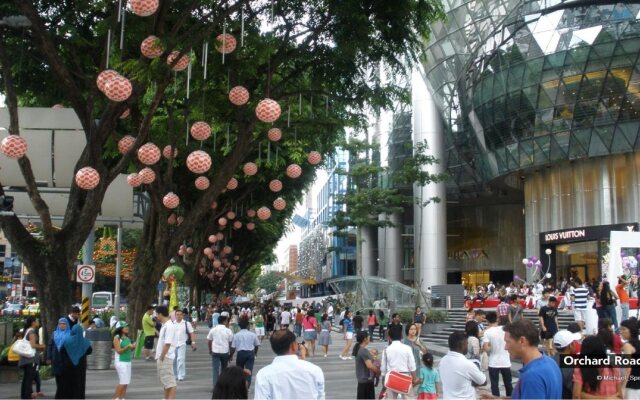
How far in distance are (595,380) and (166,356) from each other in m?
6.95

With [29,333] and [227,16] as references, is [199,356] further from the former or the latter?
[227,16]

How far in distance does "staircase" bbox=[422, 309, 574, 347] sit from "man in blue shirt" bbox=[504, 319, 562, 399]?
19.5 meters

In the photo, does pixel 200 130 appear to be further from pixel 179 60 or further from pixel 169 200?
pixel 169 200

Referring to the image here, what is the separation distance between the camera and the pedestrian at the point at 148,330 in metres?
18.5

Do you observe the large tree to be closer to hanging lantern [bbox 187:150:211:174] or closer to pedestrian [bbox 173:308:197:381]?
hanging lantern [bbox 187:150:211:174]

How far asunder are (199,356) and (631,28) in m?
26.3

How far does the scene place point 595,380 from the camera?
248 inches

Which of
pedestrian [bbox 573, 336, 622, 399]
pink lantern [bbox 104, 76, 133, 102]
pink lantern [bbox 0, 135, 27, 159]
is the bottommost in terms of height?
pedestrian [bbox 573, 336, 622, 399]

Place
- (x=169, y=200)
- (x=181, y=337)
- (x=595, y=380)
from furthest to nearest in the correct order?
(x=169, y=200) → (x=181, y=337) → (x=595, y=380)

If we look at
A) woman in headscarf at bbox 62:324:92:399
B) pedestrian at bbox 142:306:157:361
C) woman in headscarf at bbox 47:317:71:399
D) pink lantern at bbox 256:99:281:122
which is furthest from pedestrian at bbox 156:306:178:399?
pedestrian at bbox 142:306:157:361

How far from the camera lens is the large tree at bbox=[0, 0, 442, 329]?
12719 mm

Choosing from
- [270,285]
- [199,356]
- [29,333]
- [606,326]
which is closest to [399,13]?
[606,326]

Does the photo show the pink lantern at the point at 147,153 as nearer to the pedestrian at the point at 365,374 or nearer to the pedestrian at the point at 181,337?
the pedestrian at the point at 181,337

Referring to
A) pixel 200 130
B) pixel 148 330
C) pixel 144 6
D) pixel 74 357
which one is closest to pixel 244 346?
pixel 74 357
